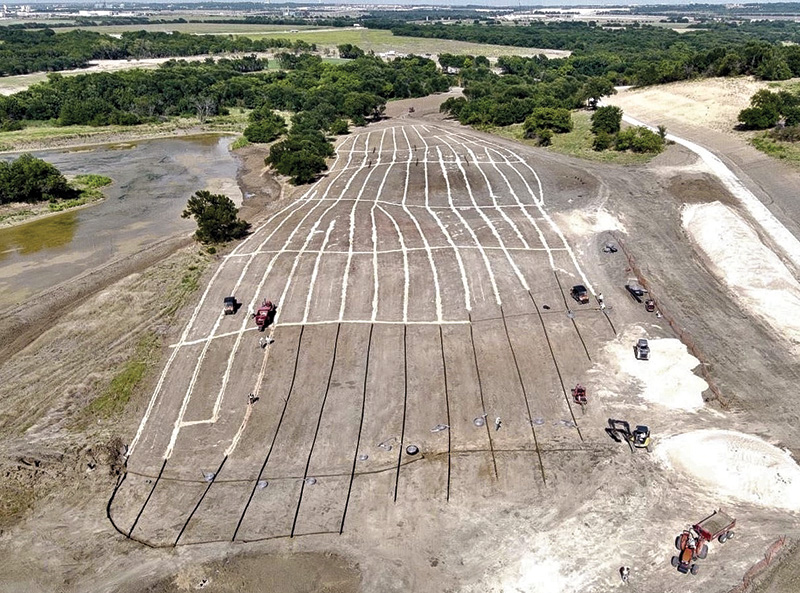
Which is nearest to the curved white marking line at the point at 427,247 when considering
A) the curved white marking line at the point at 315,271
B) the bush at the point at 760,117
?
the curved white marking line at the point at 315,271

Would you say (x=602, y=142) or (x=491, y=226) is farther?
(x=602, y=142)

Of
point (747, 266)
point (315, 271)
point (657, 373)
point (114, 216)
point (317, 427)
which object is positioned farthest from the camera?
point (114, 216)

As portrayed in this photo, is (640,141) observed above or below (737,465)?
below

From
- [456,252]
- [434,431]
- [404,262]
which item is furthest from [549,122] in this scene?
[434,431]

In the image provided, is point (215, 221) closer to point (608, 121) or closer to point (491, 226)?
point (491, 226)

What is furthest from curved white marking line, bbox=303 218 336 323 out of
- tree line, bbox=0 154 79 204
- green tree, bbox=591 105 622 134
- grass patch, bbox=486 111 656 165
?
green tree, bbox=591 105 622 134

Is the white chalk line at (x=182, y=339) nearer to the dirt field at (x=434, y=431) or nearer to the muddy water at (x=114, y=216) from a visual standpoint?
the dirt field at (x=434, y=431)

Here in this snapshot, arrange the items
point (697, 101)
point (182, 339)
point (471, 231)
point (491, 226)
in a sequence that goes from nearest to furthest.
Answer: point (182, 339)
point (471, 231)
point (491, 226)
point (697, 101)
